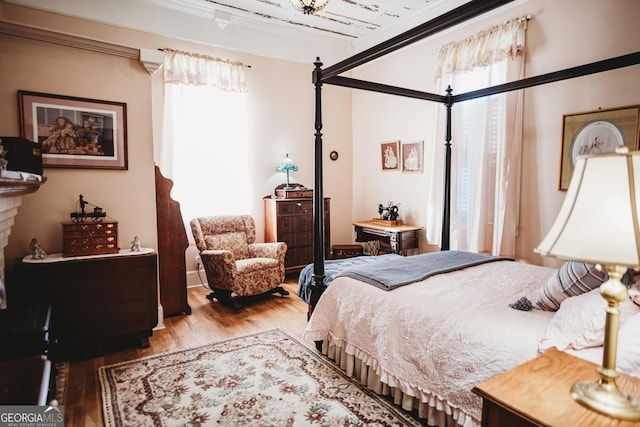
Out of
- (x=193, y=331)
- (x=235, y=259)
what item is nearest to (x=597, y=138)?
(x=235, y=259)

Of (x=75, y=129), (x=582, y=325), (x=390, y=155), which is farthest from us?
(x=390, y=155)

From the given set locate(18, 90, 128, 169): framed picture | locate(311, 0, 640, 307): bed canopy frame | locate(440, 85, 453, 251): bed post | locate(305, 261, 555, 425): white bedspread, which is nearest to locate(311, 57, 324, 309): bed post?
locate(311, 0, 640, 307): bed canopy frame

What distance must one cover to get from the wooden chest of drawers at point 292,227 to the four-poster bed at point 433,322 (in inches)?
76.1

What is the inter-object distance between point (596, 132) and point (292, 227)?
129 inches

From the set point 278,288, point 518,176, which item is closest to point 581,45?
point 518,176

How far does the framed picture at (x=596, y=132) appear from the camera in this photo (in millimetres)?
2867

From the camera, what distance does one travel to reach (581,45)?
3.13m

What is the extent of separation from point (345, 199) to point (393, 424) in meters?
4.11

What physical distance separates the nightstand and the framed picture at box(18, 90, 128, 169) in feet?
10.2

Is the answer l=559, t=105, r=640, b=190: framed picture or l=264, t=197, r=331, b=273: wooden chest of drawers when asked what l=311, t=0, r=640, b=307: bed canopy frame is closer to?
l=559, t=105, r=640, b=190: framed picture

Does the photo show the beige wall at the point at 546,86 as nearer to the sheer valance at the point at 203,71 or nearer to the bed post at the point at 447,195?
the bed post at the point at 447,195

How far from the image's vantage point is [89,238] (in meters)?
2.80

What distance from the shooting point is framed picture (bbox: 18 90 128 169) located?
281 centimetres

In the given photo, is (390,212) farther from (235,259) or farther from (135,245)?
(135,245)
